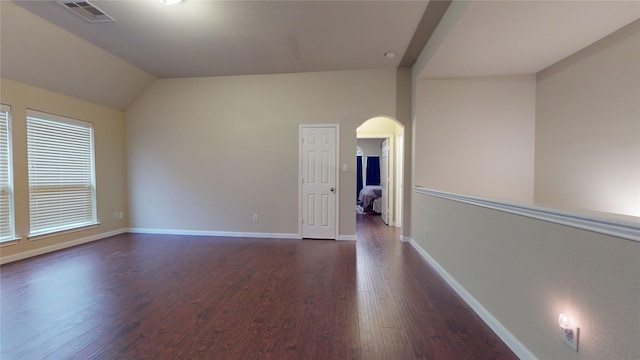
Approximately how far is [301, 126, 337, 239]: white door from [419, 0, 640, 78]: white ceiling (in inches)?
75.8

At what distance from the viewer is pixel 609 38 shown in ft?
8.82

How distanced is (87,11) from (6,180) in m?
2.47

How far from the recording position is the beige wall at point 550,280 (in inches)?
41.4

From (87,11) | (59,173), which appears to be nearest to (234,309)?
(87,11)

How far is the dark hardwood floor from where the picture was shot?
169cm

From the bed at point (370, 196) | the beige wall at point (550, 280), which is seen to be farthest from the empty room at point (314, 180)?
the bed at point (370, 196)

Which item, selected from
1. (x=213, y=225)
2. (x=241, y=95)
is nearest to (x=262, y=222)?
(x=213, y=225)

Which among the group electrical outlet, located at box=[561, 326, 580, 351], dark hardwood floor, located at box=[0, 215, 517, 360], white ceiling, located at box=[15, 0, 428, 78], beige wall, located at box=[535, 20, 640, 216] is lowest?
dark hardwood floor, located at box=[0, 215, 517, 360]

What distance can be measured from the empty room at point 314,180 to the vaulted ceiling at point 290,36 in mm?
29

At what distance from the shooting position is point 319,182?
4.47 m

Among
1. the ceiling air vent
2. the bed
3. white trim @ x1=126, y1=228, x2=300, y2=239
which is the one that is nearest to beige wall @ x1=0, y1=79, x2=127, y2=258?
white trim @ x1=126, y1=228, x2=300, y2=239

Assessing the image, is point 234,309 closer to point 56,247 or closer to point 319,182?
point 319,182

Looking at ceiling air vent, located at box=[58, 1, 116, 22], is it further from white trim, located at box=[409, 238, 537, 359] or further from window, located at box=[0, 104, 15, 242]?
white trim, located at box=[409, 238, 537, 359]

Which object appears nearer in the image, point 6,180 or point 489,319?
point 489,319
